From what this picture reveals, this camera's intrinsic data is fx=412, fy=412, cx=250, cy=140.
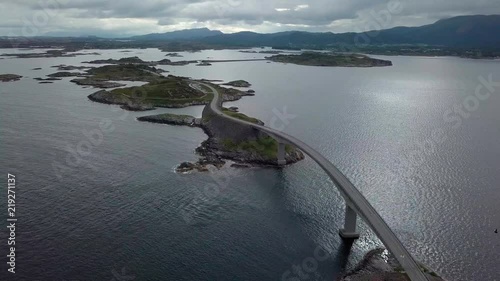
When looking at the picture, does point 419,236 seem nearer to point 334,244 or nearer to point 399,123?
point 334,244

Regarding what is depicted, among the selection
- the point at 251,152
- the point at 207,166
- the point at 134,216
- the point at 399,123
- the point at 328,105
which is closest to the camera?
the point at 134,216

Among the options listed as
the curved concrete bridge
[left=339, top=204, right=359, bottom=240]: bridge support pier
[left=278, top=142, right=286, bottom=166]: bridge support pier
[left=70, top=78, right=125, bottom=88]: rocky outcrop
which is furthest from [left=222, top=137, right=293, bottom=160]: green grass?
[left=70, top=78, right=125, bottom=88]: rocky outcrop

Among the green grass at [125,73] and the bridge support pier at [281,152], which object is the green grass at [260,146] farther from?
the green grass at [125,73]

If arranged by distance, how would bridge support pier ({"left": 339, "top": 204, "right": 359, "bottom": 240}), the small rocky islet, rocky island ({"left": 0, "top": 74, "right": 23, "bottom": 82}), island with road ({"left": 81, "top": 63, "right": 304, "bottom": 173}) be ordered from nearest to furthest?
bridge support pier ({"left": 339, "top": 204, "right": 359, "bottom": 240}) → island with road ({"left": 81, "top": 63, "right": 304, "bottom": 173}) → the small rocky islet → rocky island ({"left": 0, "top": 74, "right": 23, "bottom": 82})

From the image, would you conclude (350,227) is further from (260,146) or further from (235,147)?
(235,147)

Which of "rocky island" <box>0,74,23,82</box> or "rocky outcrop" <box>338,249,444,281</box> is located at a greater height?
"rocky island" <box>0,74,23,82</box>

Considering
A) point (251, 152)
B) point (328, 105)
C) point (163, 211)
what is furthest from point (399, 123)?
point (163, 211)

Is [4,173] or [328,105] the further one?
[328,105]

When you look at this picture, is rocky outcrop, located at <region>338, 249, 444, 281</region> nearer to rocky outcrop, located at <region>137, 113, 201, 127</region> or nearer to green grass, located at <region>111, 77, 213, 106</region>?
rocky outcrop, located at <region>137, 113, 201, 127</region>

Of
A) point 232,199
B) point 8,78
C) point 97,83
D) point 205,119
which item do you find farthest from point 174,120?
point 8,78
